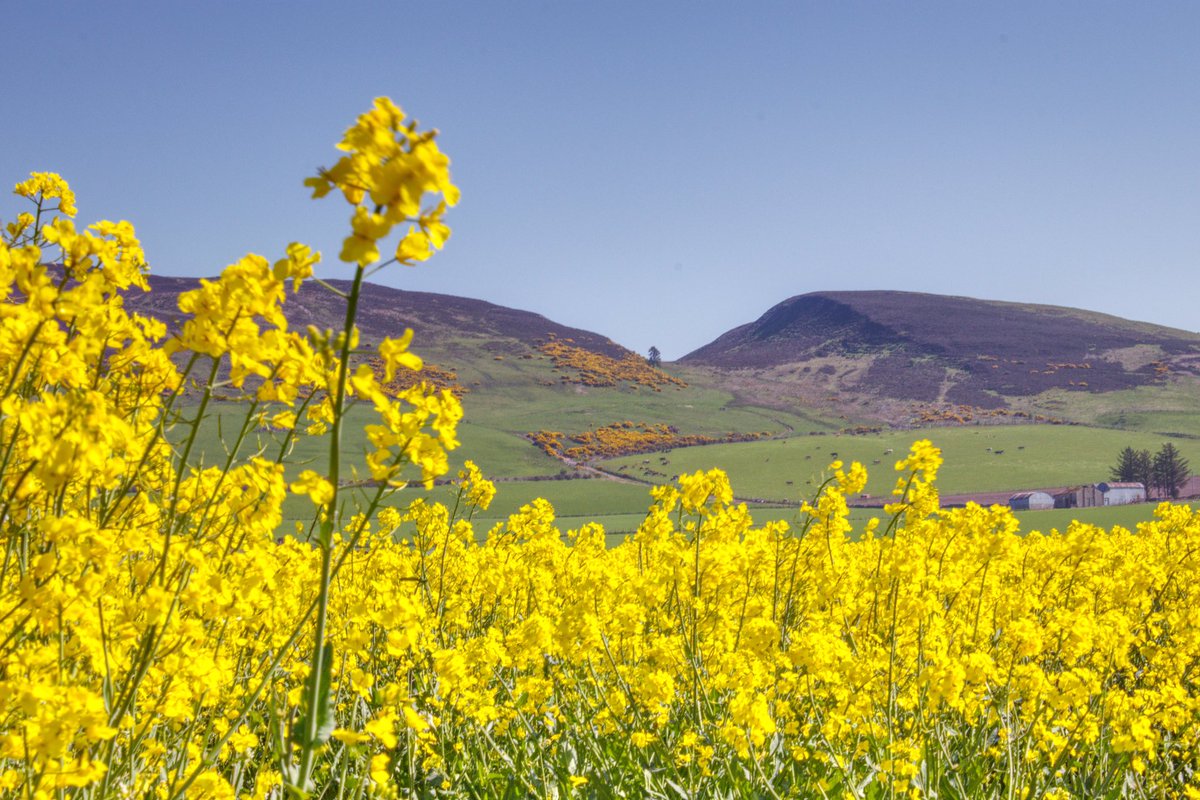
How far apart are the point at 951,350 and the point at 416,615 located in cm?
8305

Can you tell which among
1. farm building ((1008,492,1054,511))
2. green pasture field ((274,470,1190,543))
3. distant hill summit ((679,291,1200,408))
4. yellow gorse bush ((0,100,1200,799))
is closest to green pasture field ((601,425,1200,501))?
farm building ((1008,492,1054,511))

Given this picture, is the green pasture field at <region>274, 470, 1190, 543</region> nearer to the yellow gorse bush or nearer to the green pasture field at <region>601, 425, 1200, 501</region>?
the green pasture field at <region>601, 425, 1200, 501</region>

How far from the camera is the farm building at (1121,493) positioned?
29188mm

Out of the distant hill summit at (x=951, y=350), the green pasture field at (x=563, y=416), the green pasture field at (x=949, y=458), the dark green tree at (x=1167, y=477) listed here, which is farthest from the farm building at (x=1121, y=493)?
the distant hill summit at (x=951, y=350)

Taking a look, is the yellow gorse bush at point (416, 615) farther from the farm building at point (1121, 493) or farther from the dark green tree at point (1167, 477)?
the dark green tree at point (1167, 477)

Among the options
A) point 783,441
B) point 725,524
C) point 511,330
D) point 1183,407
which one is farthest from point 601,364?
point 725,524

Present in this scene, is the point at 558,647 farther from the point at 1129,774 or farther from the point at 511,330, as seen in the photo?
the point at 511,330

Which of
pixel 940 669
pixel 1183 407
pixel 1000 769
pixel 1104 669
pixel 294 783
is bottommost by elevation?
pixel 1000 769

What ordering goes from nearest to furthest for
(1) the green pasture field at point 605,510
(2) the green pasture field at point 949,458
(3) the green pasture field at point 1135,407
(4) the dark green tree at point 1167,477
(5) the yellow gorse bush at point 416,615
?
(5) the yellow gorse bush at point 416,615
(1) the green pasture field at point 605,510
(4) the dark green tree at point 1167,477
(2) the green pasture field at point 949,458
(3) the green pasture field at point 1135,407

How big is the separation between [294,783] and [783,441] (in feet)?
150

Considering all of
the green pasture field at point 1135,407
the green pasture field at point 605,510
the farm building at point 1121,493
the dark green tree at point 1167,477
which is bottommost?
the green pasture field at point 605,510

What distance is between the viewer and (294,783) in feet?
3.97

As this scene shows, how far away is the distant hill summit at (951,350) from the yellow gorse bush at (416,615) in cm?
6351

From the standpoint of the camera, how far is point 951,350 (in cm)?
7862
